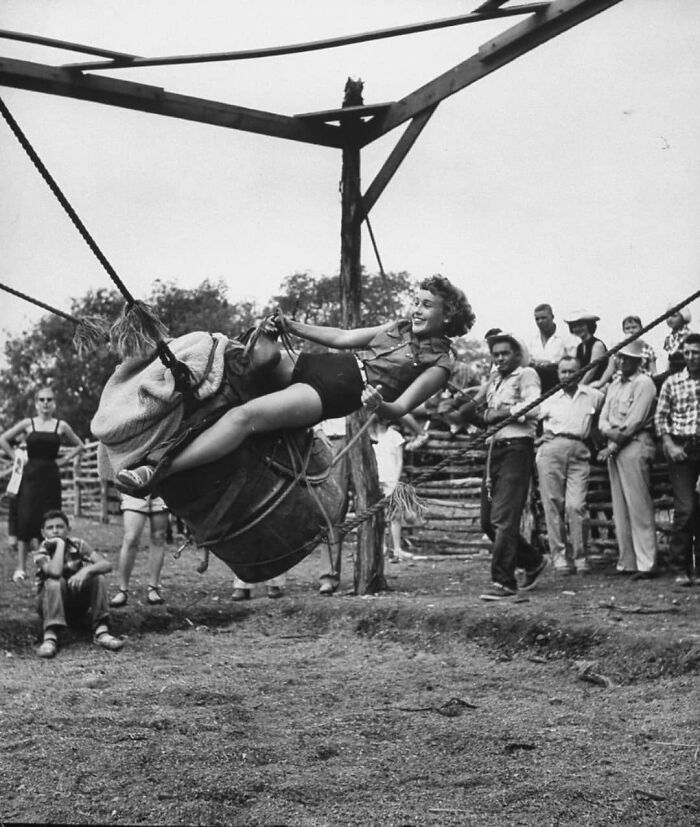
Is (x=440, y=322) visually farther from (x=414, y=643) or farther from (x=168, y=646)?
(x=168, y=646)

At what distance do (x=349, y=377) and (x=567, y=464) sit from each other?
206 inches

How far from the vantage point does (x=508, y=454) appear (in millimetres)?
8133

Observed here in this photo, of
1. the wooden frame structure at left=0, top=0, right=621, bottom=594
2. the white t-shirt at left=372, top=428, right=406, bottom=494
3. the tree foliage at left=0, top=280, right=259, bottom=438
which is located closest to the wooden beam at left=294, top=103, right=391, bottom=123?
the wooden frame structure at left=0, top=0, right=621, bottom=594

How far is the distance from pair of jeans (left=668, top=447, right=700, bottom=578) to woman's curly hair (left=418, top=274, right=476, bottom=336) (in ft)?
13.4

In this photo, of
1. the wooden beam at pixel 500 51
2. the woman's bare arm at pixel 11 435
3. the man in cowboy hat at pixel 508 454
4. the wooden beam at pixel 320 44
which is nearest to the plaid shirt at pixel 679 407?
the man in cowboy hat at pixel 508 454

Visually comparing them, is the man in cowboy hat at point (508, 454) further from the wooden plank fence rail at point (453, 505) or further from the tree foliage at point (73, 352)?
the tree foliage at point (73, 352)

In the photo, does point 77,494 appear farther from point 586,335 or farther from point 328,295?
point 586,335

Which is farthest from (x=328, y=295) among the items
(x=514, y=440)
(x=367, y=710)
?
(x=367, y=710)

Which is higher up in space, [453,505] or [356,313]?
[356,313]

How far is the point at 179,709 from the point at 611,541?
4.69m

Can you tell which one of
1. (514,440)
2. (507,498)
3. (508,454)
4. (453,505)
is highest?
(514,440)

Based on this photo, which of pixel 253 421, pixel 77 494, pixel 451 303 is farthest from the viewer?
pixel 77 494

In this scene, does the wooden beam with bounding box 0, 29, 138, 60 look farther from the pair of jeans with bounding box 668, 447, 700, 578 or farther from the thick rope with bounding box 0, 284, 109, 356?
the pair of jeans with bounding box 668, 447, 700, 578

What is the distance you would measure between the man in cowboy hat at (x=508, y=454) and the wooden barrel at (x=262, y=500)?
3682 millimetres
